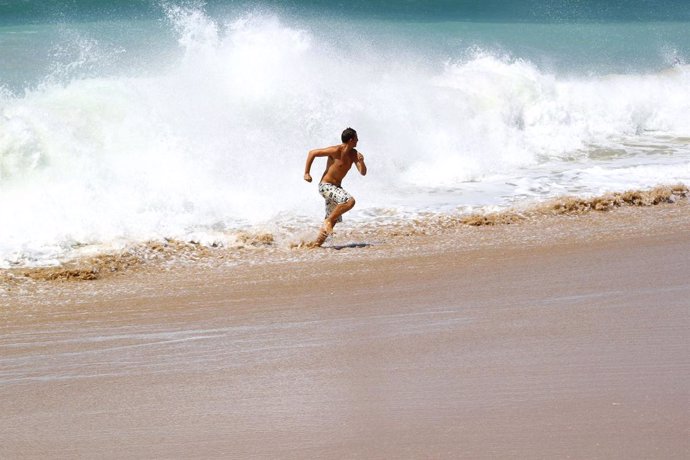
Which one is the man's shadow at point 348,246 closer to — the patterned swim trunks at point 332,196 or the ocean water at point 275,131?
the patterned swim trunks at point 332,196

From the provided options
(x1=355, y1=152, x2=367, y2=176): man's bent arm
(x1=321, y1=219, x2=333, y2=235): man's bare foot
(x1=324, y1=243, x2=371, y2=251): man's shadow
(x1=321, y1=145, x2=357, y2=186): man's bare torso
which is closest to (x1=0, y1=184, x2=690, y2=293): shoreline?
(x1=324, y1=243, x2=371, y2=251): man's shadow

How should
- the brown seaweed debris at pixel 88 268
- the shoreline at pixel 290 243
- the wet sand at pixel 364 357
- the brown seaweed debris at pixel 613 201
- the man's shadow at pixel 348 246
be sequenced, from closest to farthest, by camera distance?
the wet sand at pixel 364 357 < the brown seaweed debris at pixel 88 268 < the shoreline at pixel 290 243 < the man's shadow at pixel 348 246 < the brown seaweed debris at pixel 613 201

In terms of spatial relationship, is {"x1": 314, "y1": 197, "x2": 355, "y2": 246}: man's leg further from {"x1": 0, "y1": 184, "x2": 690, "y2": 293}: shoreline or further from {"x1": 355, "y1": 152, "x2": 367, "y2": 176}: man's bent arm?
{"x1": 355, "y1": 152, "x2": 367, "y2": 176}: man's bent arm

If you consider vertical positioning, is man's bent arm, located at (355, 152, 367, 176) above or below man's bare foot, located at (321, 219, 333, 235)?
above

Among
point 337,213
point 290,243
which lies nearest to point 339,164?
point 337,213

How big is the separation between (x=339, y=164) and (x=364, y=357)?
3912mm

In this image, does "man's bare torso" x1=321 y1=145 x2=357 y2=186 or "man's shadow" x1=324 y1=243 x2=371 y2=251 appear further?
"man's bare torso" x1=321 y1=145 x2=357 y2=186

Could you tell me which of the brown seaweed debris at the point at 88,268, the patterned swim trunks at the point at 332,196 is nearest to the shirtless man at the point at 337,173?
the patterned swim trunks at the point at 332,196

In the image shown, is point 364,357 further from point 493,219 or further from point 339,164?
point 493,219

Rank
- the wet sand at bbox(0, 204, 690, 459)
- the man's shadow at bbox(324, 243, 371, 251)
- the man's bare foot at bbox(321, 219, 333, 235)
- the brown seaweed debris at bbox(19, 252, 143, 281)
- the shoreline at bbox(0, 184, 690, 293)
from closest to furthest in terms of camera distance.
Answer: the wet sand at bbox(0, 204, 690, 459), the brown seaweed debris at bbox(19, 252, 143, 281), the shoreline at bbox(0, 184, 690, 293), the man's shadow at bbox(324, 243, 371, 251), the man's bare foot at bbox(321, 219, 333, 235)

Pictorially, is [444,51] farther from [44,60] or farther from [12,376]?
[12,376]

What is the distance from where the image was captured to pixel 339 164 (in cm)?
899

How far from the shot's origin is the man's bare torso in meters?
8.96

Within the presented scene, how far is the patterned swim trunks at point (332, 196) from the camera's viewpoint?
8883mm
